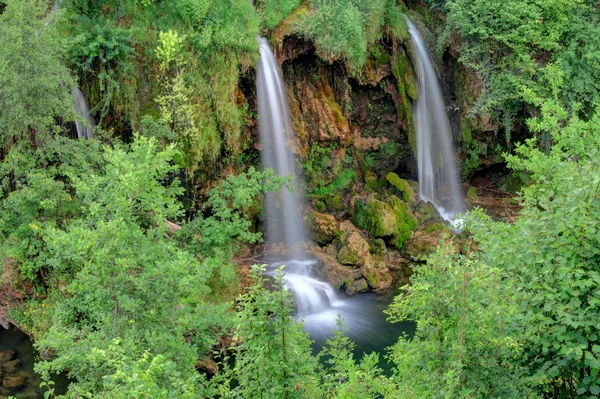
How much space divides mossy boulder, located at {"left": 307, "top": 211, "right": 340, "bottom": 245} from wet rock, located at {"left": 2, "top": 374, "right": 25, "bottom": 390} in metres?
8.25

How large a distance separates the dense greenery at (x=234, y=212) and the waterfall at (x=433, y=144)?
59cm

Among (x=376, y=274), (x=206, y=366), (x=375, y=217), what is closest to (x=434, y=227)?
(x=375, y=217)

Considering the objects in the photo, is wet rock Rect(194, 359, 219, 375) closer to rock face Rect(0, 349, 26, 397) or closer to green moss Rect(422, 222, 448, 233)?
rock face Rect(0, 349, 26, 397)

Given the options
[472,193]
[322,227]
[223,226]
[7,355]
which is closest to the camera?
[7,355]

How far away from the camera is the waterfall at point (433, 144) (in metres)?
18.3

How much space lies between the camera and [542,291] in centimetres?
445

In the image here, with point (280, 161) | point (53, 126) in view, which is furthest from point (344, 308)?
point (53, 126)

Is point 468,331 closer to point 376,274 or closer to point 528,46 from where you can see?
point 376,274

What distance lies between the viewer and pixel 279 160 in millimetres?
15789

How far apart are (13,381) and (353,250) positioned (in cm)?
853

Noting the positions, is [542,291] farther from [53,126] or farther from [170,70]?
[170,70]

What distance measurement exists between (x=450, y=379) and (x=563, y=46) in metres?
15.2

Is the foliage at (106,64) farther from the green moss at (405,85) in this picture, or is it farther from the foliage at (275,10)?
the green moss at (405,85)

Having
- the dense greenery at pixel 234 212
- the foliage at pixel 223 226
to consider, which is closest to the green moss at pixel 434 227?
the dense greenery at pixel 234 212
